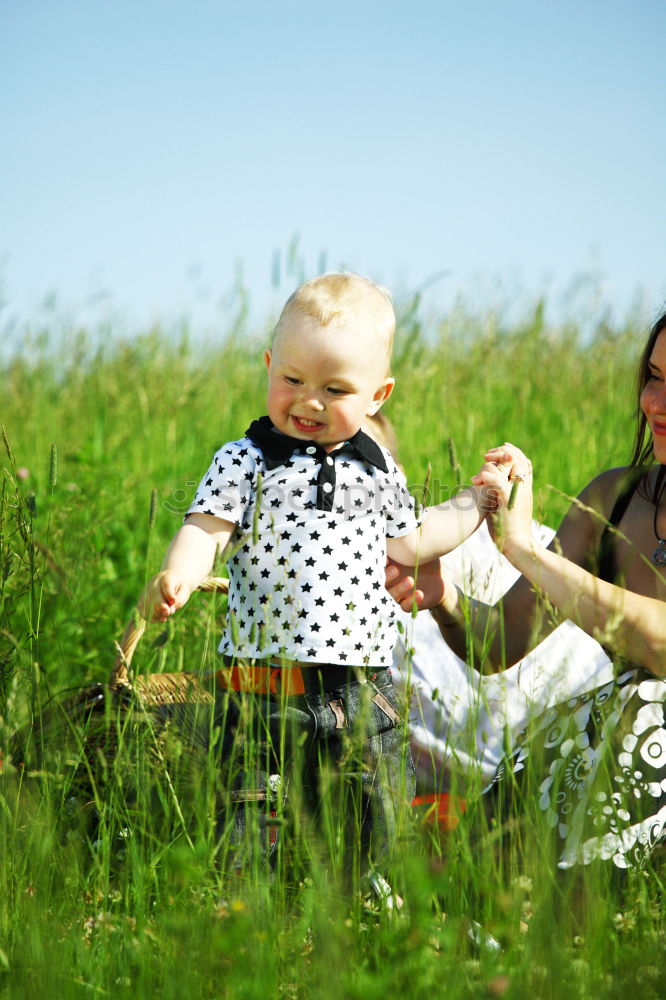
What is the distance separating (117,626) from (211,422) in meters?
1.99

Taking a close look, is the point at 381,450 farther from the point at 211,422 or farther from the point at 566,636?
the point at 211,422

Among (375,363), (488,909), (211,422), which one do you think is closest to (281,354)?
(375,363)

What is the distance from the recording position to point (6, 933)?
1704mm

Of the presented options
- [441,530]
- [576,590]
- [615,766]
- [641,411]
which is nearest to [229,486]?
[441,530]

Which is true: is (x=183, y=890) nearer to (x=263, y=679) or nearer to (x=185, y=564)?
(x=263, y=679)

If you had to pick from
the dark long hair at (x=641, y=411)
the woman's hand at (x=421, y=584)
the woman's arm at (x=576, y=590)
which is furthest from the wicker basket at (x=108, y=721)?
the dark long hair at (x=641, y=411)

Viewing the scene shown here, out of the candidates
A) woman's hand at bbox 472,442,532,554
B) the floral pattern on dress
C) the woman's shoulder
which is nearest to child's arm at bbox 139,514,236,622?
woman's hand at bbox 472,442,532,554

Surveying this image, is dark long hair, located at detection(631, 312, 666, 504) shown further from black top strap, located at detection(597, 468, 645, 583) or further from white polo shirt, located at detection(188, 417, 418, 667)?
white polo shirt, located at detection(188, 417, 418, 667)

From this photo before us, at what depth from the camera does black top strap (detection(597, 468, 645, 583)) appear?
2.55 m

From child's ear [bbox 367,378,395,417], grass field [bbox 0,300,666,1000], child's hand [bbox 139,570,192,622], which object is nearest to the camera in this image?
grass field [bbox 0,300,666,1000]

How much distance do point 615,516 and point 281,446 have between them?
3.04 feet

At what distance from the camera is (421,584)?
2.47 m

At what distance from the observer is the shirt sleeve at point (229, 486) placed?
2.12m

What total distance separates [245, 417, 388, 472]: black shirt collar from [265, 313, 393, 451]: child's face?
0.02 metres
